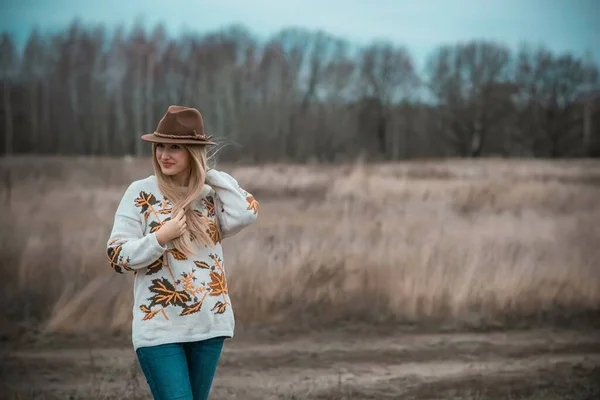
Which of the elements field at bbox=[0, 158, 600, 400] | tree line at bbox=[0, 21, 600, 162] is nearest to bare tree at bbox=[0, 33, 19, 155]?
tree line at bbox=[0, 21, 600, 162]

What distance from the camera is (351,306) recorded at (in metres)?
6.78

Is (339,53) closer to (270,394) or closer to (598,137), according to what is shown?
(598,137)

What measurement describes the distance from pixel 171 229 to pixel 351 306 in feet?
15.0

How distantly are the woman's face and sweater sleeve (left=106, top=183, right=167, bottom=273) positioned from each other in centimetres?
14

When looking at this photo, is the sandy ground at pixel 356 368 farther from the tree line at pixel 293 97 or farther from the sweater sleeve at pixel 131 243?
the tree line at pixel 293 97

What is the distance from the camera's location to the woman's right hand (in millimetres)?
2379

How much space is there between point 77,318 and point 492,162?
43.0 feet

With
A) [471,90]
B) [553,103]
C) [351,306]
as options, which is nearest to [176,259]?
[351,306]

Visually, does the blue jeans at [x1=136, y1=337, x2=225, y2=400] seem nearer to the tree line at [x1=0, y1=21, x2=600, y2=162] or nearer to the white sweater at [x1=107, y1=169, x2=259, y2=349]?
the white sweater at [x1=107, y1=169, x2=259, y2=349]

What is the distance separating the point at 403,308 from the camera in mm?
6762

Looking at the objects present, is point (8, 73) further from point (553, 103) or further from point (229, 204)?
point (229, 204)

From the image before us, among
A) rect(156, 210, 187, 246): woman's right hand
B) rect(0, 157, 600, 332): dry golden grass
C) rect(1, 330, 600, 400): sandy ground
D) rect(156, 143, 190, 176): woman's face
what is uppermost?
rect(156, 143, 190, 176): woman's face

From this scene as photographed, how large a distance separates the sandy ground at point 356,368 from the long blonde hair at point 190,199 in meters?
2.16

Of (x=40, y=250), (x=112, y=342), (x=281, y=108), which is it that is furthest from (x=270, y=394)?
(x=281, y=108)
